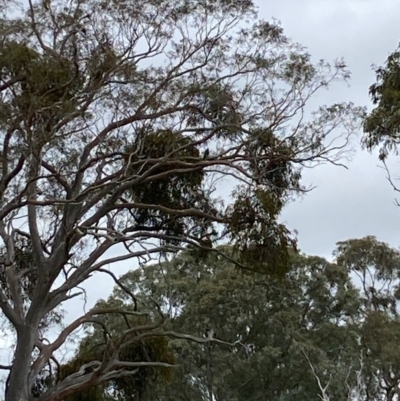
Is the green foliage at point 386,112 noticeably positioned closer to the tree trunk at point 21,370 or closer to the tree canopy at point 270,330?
the tree trunk at point 21,370

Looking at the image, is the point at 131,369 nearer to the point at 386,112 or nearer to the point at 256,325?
the point at 386,112

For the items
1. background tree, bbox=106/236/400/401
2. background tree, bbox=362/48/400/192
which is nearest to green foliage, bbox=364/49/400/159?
background tree, bbox=362/48/400/192

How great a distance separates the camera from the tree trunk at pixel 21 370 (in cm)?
1082

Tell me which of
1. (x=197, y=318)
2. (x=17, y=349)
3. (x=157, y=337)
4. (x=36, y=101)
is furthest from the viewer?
(x=197, y=318)

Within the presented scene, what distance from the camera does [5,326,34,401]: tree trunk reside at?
35.5 ft

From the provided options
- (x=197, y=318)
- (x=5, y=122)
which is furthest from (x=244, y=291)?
(x=5, y=122)

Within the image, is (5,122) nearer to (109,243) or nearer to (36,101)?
(36,101)

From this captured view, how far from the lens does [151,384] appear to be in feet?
44.9

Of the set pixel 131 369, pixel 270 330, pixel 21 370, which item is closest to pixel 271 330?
pixel 270 330

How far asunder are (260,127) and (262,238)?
155 centimetres

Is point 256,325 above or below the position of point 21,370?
above

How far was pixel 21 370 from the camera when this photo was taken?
10930mm

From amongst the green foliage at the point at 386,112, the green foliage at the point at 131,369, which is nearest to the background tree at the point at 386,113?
the green foliage at the point at 386,112

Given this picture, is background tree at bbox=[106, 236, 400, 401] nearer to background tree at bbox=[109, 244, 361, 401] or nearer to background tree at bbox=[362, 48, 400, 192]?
background tree at bbox=[109, 244, 361, 401]
